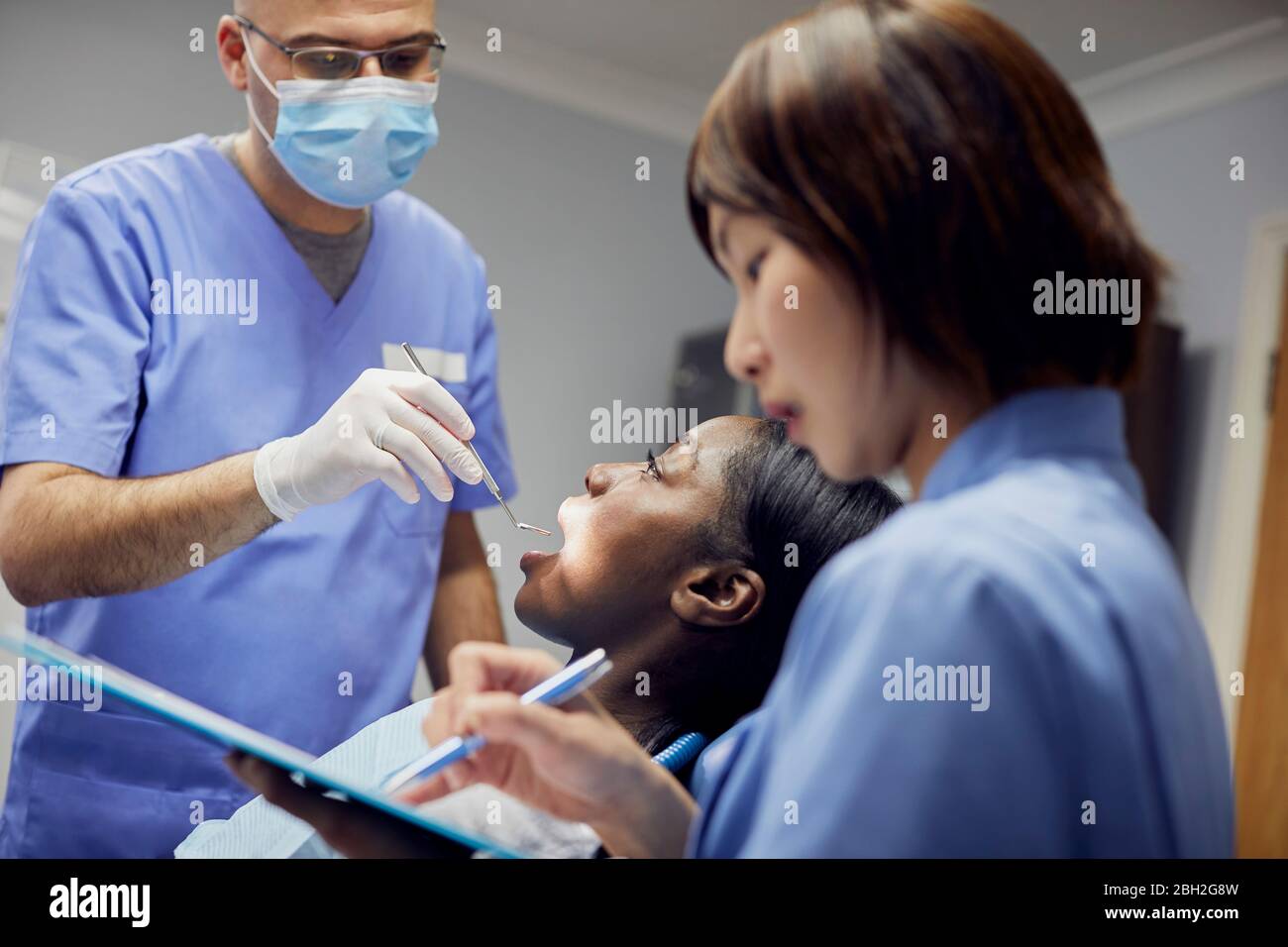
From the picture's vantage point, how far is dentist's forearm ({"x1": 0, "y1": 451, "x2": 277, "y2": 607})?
127 cm

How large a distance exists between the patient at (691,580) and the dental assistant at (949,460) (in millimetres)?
382

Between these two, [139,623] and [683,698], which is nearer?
[683,698]

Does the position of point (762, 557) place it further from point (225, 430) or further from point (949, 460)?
point (225, 430)

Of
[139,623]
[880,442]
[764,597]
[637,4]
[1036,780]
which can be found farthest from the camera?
[637,4]

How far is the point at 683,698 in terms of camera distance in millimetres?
1195

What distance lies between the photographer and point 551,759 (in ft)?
2.65

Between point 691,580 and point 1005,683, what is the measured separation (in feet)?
1.85

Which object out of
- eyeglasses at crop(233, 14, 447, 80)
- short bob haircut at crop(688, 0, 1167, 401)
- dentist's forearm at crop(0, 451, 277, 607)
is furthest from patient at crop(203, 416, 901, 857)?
eyeglasses at crop(233, 14, 447, 80)

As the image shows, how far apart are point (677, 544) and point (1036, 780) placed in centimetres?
58

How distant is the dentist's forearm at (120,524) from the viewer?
127 centimetres

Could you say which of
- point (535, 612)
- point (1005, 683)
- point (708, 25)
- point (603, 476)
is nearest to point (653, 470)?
point (603, 476)

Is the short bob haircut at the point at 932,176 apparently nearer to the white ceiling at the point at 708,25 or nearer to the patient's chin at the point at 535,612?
the patient's chin at the point at 535,612
